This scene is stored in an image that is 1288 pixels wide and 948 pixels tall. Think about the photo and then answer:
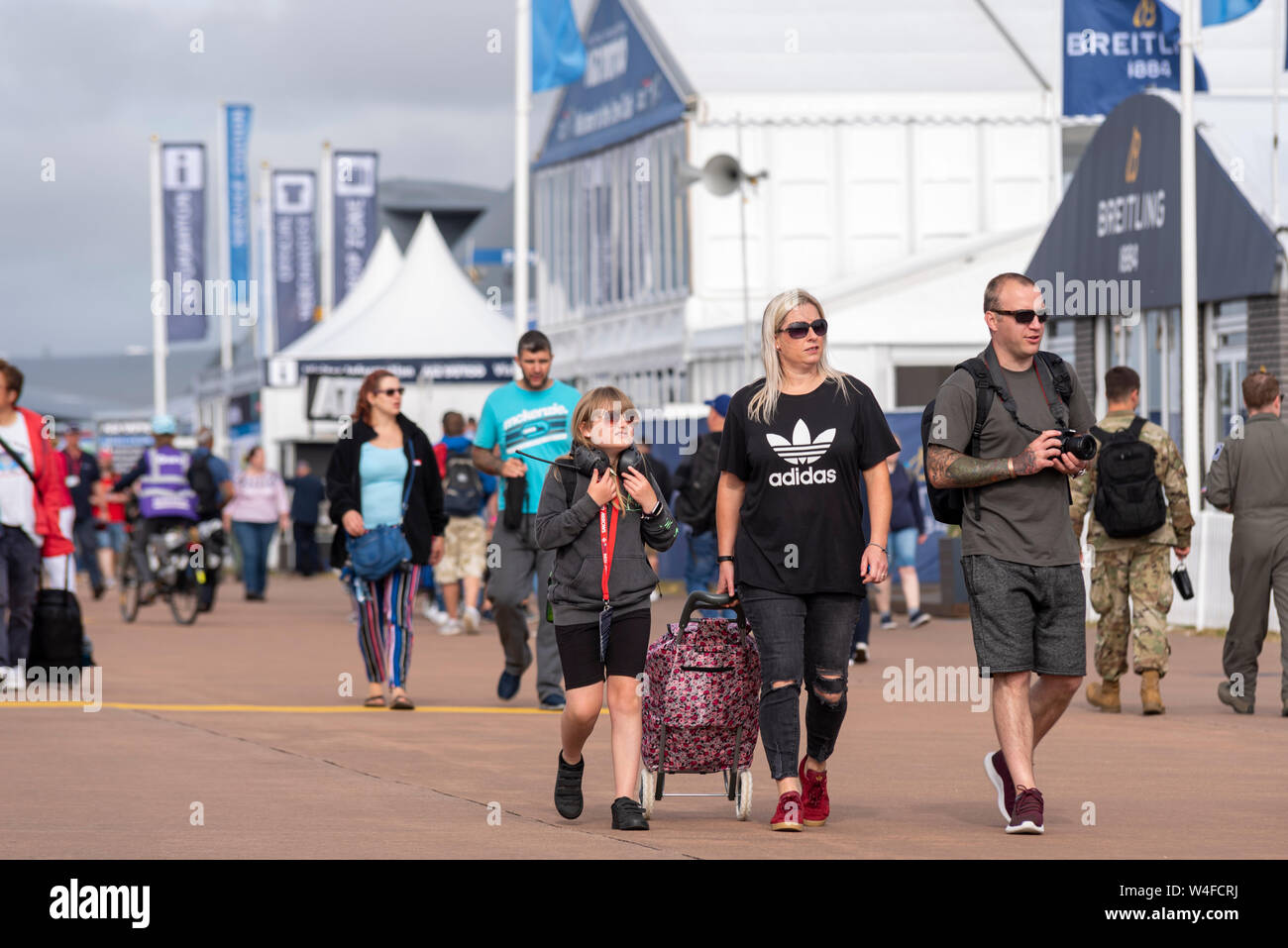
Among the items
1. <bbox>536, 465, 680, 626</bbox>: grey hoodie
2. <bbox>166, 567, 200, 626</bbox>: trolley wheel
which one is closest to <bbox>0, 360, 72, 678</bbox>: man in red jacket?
<bbox>536, 465, 680, 626</bbox>: grey hoodie

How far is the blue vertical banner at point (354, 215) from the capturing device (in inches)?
1832

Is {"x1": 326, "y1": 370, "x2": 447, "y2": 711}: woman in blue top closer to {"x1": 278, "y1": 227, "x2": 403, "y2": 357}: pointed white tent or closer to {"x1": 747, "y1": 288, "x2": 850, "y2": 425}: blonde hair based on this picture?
{"x1": 747, "y1": 288, "x2": 850, "y2": 425}: blonde hair

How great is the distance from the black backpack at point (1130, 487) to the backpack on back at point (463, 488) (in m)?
9.27

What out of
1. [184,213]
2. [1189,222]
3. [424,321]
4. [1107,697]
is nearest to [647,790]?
[1107,697]

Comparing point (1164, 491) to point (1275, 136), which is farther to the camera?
point (1275, 136)

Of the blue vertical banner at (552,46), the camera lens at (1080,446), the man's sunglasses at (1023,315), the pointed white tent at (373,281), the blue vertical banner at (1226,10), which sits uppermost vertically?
the blue vertical banner at (552,46)

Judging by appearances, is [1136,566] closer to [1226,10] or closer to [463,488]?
[463,488]

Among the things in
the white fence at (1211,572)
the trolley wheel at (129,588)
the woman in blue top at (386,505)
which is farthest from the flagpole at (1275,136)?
the trolley wheel at (129,588)

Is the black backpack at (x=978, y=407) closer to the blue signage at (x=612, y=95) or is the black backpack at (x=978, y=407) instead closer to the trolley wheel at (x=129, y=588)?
the trolley wheel at (x=129, y=588)

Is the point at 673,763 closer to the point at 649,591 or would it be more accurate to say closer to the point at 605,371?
the point at 649,591

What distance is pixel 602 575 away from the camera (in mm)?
8516

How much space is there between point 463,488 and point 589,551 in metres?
12.4

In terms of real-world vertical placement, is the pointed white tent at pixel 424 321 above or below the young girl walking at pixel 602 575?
above

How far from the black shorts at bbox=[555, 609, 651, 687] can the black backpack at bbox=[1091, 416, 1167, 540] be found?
4.55 meters
